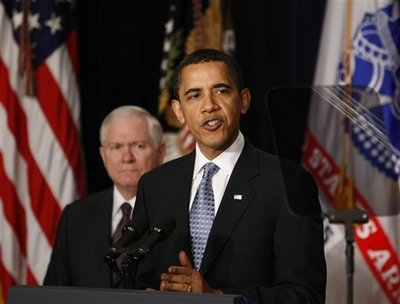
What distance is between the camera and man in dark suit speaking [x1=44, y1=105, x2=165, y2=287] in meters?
3.88

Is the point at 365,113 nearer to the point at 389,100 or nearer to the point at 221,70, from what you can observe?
the point at 221,70

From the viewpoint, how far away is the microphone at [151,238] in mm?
2332

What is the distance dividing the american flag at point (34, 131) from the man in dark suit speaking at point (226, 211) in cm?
204

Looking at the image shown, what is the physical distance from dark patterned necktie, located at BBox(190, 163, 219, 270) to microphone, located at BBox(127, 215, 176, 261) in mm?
248

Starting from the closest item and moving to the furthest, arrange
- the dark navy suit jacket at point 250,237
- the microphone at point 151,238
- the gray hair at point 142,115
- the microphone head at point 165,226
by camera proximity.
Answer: the microphone at point 151,238 < the microphone head at point 165,226 < the dark navy suit jacket at point 250,237 < the gray hair at point 142,115

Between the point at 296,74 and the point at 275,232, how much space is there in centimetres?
236

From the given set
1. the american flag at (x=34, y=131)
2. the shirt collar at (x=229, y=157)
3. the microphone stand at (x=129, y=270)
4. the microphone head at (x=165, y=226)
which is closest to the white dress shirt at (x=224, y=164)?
the shirt collar at (x=229, y=157)

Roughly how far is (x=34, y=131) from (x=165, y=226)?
2.52 meters

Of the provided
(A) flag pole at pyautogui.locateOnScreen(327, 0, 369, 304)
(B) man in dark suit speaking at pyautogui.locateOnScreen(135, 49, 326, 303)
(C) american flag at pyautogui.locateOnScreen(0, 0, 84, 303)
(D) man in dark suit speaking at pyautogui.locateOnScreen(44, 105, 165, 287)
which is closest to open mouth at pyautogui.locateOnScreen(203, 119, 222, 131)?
(B) man in dark suit speaking at pyautogui.locateOnScreen(135, 49, 326, 303)

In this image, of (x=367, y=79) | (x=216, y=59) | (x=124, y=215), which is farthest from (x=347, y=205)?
(x=367, y=79)

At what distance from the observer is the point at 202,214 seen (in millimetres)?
2760

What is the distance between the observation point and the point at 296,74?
4.90m

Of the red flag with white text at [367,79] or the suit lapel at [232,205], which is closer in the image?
the suit lapel at [232,205]

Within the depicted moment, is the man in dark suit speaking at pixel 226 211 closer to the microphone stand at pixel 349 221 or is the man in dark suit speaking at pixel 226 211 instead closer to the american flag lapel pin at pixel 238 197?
the american flag lapel pin at pixel 238 197
